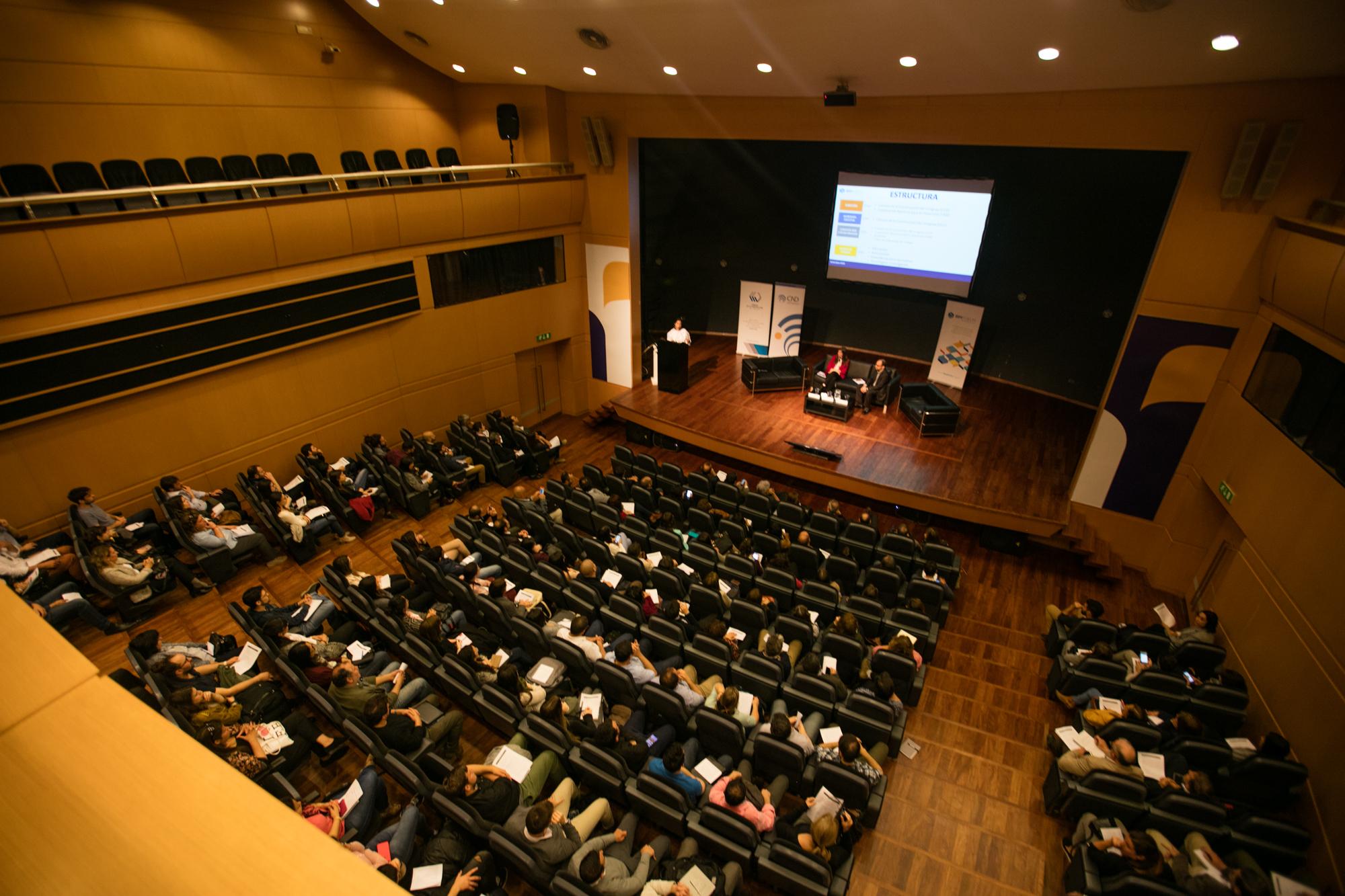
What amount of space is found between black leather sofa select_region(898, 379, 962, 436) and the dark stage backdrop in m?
2.55

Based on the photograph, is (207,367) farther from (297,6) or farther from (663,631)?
(663,631)

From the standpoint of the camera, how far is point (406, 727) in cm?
517

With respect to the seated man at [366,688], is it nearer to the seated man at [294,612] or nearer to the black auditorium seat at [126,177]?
the seated man at [294,612]

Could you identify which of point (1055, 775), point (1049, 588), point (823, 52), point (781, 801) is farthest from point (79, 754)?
point (1049, 588)

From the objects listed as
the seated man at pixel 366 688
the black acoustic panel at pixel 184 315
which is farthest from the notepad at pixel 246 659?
the black acoustic panel at pixel 184 315

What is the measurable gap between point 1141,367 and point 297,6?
1386 cm

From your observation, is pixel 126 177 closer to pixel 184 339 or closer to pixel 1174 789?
pixel 184 339

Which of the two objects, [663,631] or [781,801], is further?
[663,631]

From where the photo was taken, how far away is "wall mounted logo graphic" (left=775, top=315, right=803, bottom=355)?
Result: 13.3m

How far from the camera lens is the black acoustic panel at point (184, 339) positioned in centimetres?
711

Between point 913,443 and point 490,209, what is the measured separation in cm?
846

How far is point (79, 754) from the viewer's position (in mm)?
929

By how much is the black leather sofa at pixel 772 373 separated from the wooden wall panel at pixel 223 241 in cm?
824

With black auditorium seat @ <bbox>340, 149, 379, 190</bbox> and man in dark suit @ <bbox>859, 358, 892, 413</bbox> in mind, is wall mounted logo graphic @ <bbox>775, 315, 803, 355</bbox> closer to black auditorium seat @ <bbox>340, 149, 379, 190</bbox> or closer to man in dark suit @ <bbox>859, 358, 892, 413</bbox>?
man in dark suit @ <bbox>859, 358, 892, 413</bbox>
